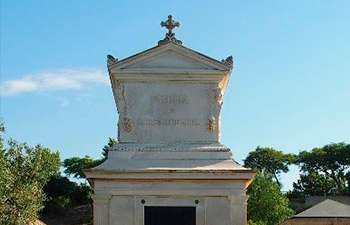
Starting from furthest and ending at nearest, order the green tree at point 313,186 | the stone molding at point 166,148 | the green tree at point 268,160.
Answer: the green tree at point 268,160 < the green tree at point 313,186 < the stone molding at point 166,148

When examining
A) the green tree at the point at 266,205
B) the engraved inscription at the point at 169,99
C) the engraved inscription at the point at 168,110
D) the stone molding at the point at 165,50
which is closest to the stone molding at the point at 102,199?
the engraved inscription at the point at 168,110

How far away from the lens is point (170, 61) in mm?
19359

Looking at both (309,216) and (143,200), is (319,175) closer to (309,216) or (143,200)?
(309,216)

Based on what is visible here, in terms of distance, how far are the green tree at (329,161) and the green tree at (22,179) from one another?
5302 centimetres

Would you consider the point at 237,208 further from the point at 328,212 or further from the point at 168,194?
the point at 328,212

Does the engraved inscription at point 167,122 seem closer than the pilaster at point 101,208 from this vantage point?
No

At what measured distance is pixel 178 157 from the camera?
18656mm

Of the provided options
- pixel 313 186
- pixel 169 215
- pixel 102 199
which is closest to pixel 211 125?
pixel 169 215

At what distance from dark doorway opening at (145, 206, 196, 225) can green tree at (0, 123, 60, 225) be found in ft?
63.9

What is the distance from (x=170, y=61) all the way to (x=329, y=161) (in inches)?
2925

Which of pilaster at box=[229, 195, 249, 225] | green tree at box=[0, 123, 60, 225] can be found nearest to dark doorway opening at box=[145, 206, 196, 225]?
pilaster at box=[229, 195, 249, 225]

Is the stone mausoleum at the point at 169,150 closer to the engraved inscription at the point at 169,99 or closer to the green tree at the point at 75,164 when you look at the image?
the engraved inscription at the point at 169,99

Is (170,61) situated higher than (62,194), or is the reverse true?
(170,61)

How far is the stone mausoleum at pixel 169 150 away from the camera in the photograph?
60.0 ft
